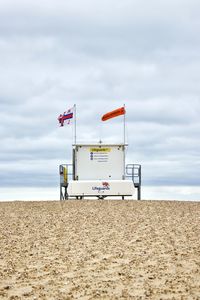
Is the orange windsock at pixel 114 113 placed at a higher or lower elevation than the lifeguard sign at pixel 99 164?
higher

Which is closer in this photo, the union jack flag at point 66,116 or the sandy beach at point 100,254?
the sandy beach at point 100,254

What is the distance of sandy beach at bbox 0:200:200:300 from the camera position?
927cm

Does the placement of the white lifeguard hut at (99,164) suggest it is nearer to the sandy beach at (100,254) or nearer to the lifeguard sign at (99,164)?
the lifeguard sign at (99,164)

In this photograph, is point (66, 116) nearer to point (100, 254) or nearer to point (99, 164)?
point (99, 164)

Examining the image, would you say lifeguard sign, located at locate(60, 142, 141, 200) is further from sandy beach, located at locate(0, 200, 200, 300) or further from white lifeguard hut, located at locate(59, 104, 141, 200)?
sandy beach, located at locate(0, 200, 200, 300)

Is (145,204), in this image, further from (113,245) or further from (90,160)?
(113,245)

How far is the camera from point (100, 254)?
500 inches

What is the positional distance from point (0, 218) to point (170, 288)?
13.0 metres

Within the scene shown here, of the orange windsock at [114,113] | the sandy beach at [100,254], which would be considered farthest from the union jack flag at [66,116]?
the sandy beach at [100,254]

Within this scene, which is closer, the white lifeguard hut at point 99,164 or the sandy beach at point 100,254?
the sandy beach at point 100,254

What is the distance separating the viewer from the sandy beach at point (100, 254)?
30.4ft

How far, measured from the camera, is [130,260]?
11805 mm

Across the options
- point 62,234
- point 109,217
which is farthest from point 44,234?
point 109,217

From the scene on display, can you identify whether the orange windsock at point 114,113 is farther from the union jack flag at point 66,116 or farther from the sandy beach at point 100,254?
the sandy beach at point 100,254
